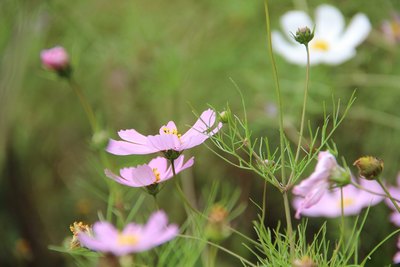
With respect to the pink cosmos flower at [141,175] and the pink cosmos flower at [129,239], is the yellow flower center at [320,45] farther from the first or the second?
the pink cosmos flower at [129,239]

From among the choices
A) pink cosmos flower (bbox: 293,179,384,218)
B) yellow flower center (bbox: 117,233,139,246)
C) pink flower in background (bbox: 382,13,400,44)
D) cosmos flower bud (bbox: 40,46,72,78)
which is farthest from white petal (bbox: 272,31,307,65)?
yellow flower center (bbox: 117,233,139,246)

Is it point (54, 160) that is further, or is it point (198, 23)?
point (198, 23)

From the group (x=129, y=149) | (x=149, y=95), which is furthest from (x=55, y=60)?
(x=149, y=95)

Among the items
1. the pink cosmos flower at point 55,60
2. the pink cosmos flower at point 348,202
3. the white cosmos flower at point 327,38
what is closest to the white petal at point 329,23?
the white cosmos flower at point 327,38

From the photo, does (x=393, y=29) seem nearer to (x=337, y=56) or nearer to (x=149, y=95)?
(x=337, y=56)

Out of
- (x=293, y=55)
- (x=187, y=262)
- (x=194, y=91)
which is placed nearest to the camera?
(x=187, y=262)

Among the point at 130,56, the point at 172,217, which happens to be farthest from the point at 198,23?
the point at 172,217

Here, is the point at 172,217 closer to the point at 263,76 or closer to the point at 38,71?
the point at 263,76
